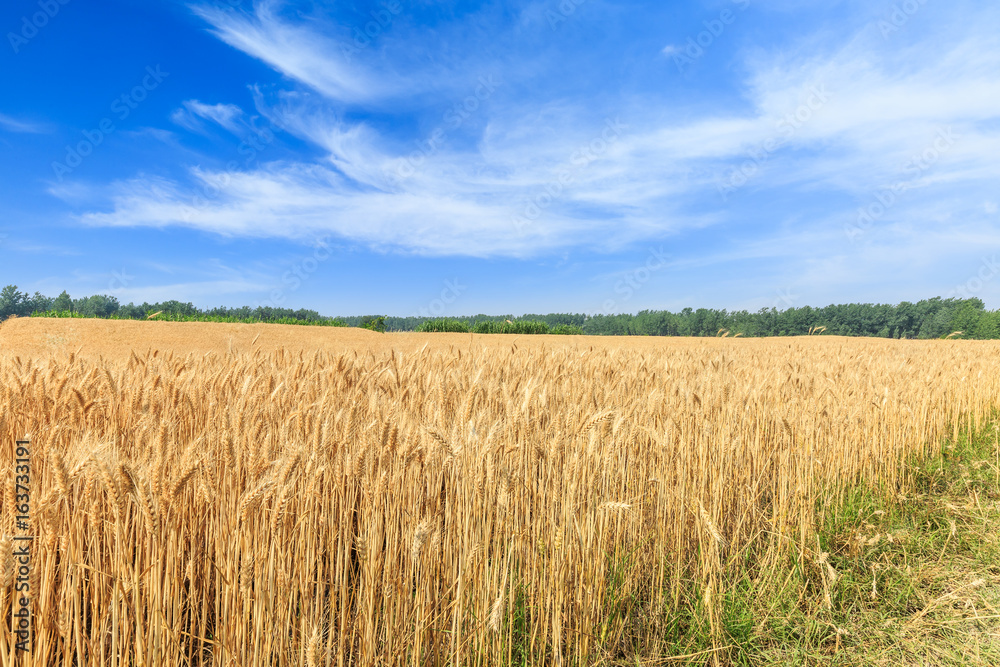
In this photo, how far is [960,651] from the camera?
2.18 m

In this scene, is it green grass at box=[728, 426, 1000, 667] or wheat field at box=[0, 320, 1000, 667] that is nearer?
wheat field at box=[0, 320, 1000, 667]

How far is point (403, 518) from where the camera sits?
75.5 inches

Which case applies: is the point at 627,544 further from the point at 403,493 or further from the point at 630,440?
the point at 403,493

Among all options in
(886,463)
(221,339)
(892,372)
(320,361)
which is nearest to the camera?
(886,463)

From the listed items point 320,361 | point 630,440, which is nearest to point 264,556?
point 630,440

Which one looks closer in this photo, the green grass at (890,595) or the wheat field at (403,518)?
the wheat field at (403,518)

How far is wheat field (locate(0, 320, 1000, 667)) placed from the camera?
4.70 ft

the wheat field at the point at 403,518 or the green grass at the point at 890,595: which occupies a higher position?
the wheat field at the point at 403,518

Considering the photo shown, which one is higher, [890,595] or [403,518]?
[403,518]

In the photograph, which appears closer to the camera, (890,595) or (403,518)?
(403,518)

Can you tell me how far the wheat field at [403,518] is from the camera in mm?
1433

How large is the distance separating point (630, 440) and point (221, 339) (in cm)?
1247

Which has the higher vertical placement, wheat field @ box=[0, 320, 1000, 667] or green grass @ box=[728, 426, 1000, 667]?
wheat field @ box=[0, 320, 1000, 667]

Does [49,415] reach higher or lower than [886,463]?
higher
